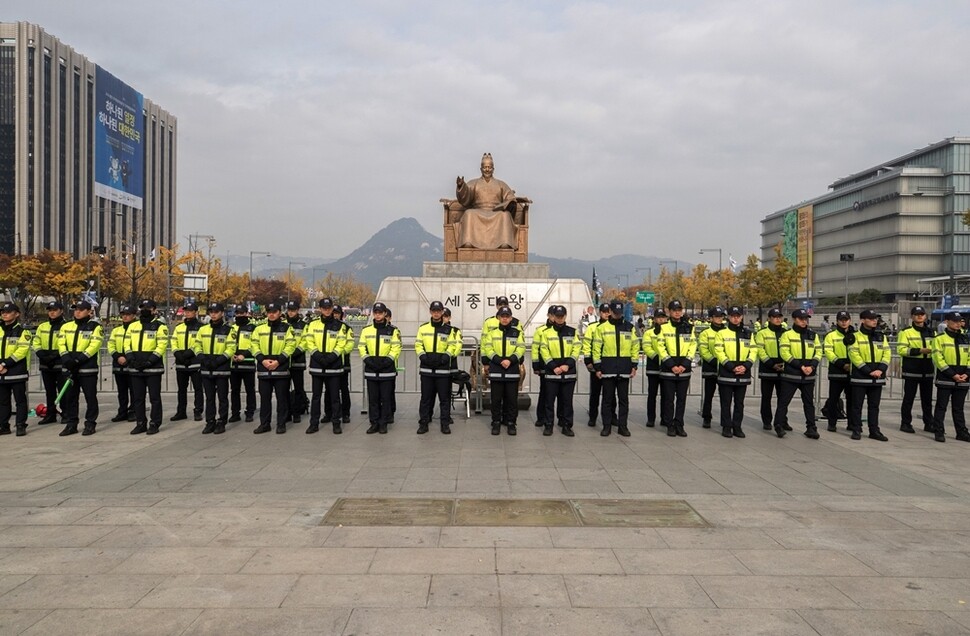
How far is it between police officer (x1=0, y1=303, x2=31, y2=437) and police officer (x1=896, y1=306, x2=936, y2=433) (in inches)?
496

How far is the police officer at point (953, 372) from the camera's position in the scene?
9570 millimetres

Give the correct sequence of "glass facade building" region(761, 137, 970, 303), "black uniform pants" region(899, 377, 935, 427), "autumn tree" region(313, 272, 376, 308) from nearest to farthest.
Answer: "black uniform pants" region(899, 377, 935, 427), "glass facade building" region(761, 137, 970, 303), "autumn tree" region(313, 272, 376, 308)

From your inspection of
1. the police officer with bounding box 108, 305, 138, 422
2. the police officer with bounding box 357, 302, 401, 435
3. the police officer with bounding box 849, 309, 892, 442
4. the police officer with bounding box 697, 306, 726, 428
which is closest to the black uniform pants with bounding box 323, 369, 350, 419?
the police officer with bounding box 357, 302, 401, 435

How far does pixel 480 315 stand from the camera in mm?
22359

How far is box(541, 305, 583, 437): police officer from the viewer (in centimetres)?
938

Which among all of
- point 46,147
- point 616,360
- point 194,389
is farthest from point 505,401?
point 46,147

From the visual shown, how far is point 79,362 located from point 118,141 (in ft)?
281

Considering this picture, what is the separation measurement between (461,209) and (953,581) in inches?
794

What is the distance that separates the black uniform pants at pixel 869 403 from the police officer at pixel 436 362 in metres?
5.68

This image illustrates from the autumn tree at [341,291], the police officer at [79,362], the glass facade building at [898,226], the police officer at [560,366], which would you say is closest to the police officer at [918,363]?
the police officer at [560,366]

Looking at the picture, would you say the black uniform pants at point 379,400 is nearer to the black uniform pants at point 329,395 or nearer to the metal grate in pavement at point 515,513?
the black uniform pants at point 329,395

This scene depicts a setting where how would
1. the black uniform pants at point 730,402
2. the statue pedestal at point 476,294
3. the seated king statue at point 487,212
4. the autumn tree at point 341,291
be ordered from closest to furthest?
the black uniform pants at point 730,402 < the statue pedestal at point 476,294 < the seated king statue at point 487,212 < the autumn tree at point 341,291

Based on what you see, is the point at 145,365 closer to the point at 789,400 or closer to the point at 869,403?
the point at 789,400

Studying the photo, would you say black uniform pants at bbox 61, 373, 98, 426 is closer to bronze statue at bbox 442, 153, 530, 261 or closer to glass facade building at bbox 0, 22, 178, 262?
bronze statue at bbox 442, 153, 530, 261
